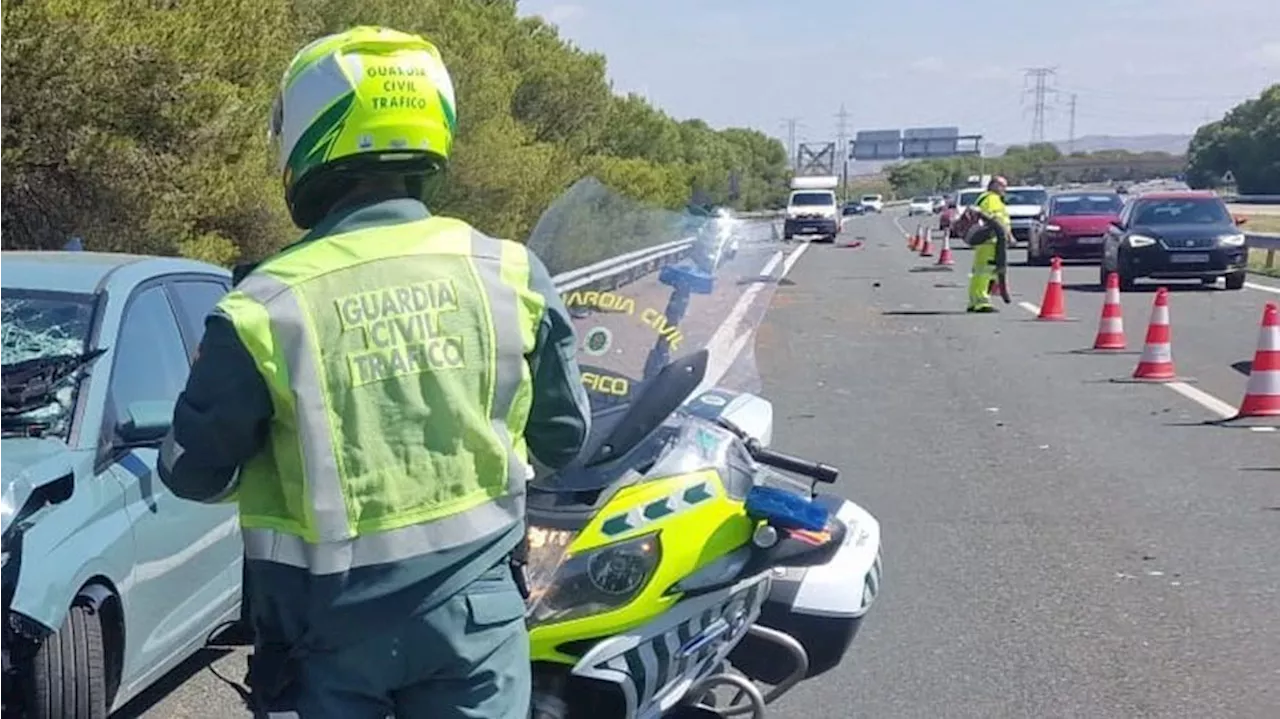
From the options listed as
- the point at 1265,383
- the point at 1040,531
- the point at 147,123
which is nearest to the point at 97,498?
the point at 1040,531

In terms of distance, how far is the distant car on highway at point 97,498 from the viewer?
475cm

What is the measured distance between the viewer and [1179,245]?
88.7 feet

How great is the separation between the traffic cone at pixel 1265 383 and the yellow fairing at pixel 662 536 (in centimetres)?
932

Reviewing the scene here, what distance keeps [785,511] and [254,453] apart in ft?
5.00

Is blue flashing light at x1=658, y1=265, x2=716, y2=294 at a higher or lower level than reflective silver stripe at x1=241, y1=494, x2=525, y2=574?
higher

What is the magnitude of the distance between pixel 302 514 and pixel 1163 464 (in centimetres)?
861

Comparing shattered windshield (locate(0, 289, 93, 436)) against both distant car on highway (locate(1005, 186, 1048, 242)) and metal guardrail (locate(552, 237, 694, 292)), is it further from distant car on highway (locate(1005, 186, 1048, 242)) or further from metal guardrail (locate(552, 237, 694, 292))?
distant car on highway (locate(1005, 186, 1048, 242))

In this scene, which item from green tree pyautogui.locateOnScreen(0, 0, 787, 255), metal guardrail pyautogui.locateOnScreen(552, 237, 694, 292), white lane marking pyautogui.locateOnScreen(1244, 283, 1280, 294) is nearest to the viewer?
metal guardrail pyautogui.locateOnScreen(552, 237, 694, 292)

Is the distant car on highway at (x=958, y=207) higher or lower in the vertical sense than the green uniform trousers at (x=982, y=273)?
lower

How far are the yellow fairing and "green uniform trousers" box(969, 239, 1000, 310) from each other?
1870cm

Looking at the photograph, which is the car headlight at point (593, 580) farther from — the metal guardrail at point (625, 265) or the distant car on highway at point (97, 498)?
the distant car on highway at point (97, 498)

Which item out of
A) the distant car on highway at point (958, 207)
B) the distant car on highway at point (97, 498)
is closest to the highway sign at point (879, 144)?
the distant car on highway at point (958, 207)

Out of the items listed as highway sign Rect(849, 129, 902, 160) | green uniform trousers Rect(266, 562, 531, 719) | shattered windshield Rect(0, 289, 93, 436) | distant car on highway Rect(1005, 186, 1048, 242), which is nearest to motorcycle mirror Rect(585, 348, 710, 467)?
green uniform trousers Rect(266, 562, 531, 719)

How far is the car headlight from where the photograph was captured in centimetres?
385
